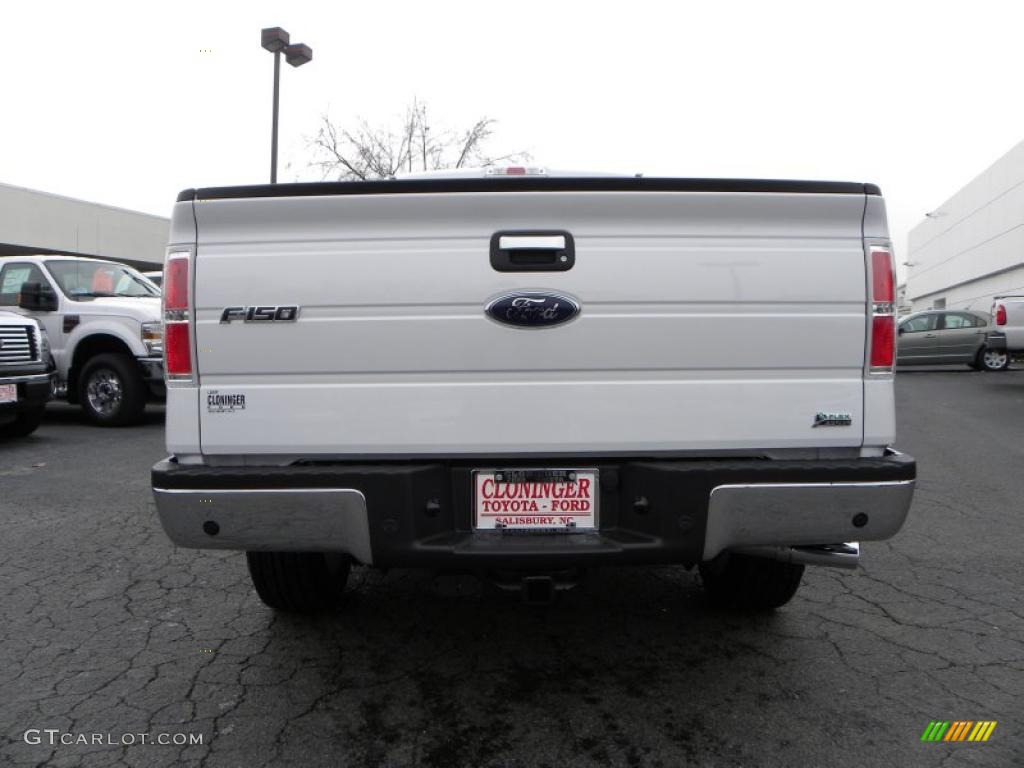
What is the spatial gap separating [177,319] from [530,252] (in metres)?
1.13

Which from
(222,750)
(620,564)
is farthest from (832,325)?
(222,750)

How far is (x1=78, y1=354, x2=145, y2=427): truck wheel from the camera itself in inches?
355

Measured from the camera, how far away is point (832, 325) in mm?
2516

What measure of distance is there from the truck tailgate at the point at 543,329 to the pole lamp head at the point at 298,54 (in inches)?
521

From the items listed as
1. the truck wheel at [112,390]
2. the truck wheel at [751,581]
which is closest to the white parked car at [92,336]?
the truck wheel at [112,390]

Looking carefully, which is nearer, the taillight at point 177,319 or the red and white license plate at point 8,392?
the taillight at point 177,319

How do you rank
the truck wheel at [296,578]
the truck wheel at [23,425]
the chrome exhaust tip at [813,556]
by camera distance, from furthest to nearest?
the truck wheel at [23,425] < the truck wheel at [296,578] < the chrome exhaust tip at [813,556]

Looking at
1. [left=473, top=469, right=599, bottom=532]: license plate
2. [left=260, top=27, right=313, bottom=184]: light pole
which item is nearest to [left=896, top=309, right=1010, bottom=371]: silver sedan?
[left=260, top=27, right=313, bottom=184]: light pole

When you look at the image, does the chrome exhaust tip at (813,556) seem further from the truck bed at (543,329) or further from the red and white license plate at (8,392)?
the red and white license plate at (8,392)

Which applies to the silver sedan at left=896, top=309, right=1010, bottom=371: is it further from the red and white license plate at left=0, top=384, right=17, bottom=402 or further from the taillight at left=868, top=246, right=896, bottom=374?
the taillight at left=868, top=246, right=896, bottom=374

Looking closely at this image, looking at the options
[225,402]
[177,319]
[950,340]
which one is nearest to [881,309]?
[225,402]

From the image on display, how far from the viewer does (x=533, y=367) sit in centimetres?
249

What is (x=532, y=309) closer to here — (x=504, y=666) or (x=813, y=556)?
(x=813, y=556)

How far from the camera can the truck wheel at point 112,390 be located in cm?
901
